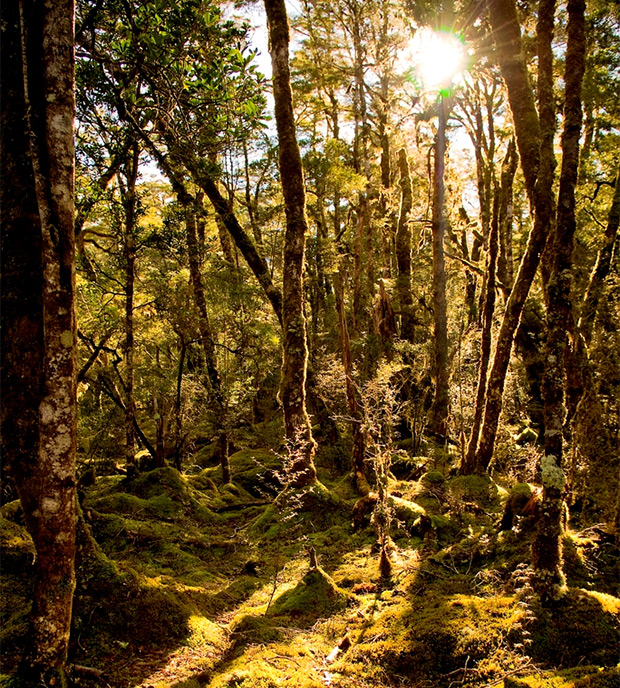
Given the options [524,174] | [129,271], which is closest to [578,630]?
[524,174]

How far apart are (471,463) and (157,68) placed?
874 cm

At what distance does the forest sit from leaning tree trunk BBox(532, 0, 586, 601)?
0.8 inches

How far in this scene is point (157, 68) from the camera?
4.80 meters

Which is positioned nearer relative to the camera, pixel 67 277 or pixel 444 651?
pixel 67 277

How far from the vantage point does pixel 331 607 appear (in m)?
4.91

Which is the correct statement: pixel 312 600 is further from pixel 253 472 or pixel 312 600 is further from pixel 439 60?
pixel 439 60

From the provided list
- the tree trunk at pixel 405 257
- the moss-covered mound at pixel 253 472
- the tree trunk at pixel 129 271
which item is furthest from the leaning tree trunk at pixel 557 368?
the tree trunk at pixel 405 257

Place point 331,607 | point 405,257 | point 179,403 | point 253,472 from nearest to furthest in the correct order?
point 331,607 < point 179,403 < point 253,472 < point 405,257

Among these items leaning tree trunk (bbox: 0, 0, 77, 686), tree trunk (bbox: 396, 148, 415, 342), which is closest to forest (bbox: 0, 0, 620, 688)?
leaning tree trunk (bbox: 0, 0, 77, 686)

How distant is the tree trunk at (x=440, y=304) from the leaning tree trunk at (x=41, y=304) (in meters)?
11.4

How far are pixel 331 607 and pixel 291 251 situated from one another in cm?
621

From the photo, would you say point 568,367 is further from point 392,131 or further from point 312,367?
point 392,131

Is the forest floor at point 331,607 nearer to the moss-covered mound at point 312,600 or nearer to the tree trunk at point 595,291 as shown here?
the moss-covered mound at point 312,600

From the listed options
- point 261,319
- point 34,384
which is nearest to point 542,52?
point 34,384
